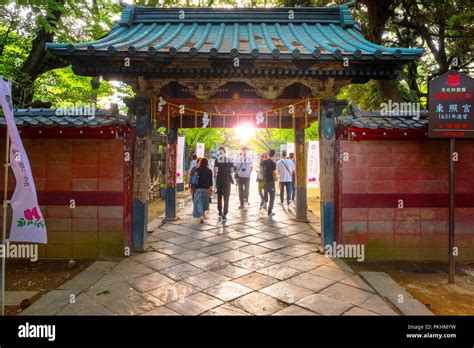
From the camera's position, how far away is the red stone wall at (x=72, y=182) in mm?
5605

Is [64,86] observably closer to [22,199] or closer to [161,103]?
[161,103]

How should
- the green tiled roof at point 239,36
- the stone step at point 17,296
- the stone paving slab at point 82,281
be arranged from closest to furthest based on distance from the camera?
the stone step at point 17,296
the stone paving slab at point 82,281
the green tiled roof at point 239,36

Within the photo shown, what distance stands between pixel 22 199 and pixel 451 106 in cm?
669

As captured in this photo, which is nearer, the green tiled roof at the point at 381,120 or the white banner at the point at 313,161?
the green tiled roof at the point at 381,120

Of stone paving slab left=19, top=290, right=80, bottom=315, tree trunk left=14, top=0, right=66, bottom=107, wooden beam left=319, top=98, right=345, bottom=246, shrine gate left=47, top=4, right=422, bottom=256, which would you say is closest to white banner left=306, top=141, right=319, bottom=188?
shrine gate left=47, top=4, right=422, bottom=256

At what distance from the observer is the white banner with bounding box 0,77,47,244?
143 inches

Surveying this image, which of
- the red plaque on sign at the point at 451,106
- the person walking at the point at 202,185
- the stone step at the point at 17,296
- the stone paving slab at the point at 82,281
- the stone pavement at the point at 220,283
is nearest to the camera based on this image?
the stone pavement at the point at 220,283

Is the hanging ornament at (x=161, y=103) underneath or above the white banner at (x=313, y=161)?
above

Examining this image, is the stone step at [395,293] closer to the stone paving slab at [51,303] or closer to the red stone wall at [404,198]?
the red stone wall at [404,198]

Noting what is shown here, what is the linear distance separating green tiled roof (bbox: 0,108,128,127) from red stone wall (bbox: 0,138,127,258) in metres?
0.38

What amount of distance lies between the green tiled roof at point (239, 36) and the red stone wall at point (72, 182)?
1822mm

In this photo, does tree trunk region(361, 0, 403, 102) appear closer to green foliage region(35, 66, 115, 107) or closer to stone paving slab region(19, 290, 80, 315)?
stone paving slab region(19, 290, 80, 315)

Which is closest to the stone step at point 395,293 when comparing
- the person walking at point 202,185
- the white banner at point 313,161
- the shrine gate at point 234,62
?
the shrine gate at point 234,62

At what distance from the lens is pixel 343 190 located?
568 cm
